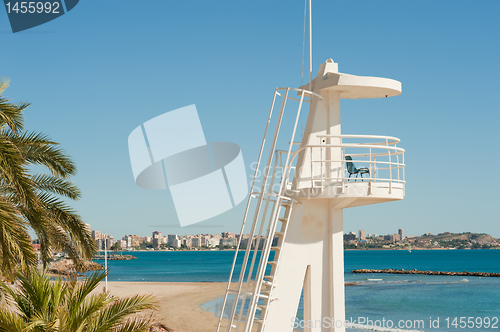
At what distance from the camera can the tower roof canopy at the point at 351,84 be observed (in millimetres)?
10195

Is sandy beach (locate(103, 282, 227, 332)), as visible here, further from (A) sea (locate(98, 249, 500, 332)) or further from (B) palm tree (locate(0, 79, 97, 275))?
(B) palm tree (locate(0, 79, 97, 275))

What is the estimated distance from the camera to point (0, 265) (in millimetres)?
10148

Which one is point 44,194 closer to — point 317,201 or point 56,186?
point 56,186

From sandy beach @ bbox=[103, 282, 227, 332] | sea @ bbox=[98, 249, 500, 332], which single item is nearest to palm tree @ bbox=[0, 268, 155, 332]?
sandy beach @ bbox=[103, 282, 227, 332]

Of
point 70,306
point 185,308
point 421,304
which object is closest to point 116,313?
point 70,306

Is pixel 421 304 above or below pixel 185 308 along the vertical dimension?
Result: below

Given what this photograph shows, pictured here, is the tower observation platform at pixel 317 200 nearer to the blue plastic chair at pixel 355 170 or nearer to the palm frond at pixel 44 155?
the blue plastic chair at pixel 355 170

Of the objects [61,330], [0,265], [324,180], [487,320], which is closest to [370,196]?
[324,180]

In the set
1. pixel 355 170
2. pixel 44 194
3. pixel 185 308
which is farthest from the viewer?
pixel 185 308

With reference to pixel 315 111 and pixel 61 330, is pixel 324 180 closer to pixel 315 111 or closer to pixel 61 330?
pixel 315 111

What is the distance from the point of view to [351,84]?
10.2 meters

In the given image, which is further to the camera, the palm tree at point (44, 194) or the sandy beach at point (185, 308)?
the sandy beach at point (185, 308)

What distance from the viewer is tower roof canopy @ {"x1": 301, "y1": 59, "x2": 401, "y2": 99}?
10.2 metres

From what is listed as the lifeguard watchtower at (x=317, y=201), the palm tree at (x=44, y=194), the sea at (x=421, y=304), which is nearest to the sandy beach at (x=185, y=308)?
the sea at (x=421, y=304)
